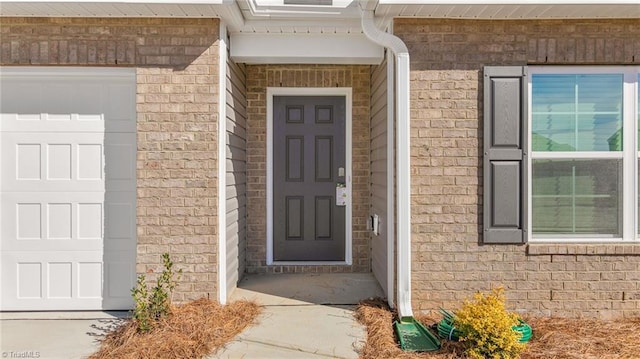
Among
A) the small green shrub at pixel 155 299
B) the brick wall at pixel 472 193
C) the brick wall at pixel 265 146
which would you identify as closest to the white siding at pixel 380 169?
the brick wall at pixel 265 146

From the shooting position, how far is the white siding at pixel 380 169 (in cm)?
384

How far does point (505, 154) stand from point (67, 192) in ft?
13.0

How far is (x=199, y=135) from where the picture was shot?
11.5ft

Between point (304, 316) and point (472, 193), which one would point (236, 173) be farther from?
point (472, 193)

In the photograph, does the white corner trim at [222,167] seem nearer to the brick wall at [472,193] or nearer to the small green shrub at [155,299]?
the small green shrub at [155,299]

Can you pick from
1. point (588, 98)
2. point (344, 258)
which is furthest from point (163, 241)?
point (588, 98)

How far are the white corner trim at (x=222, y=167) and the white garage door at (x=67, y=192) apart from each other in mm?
817

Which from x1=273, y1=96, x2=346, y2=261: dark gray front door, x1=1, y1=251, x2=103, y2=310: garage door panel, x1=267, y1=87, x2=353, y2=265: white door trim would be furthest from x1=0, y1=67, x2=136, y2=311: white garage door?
x1=273, y1=96, x2=346, y2=261: dark gray front door

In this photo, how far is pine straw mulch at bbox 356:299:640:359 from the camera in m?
2.84

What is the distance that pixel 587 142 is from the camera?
137 inches

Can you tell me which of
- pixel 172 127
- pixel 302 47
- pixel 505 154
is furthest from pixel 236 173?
pixel 505 154

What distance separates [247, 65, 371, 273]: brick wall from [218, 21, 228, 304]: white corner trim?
1.06 meters

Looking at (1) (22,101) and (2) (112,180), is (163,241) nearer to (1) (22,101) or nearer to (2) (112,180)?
(2) (112,180)

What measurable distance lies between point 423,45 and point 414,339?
2.48m
